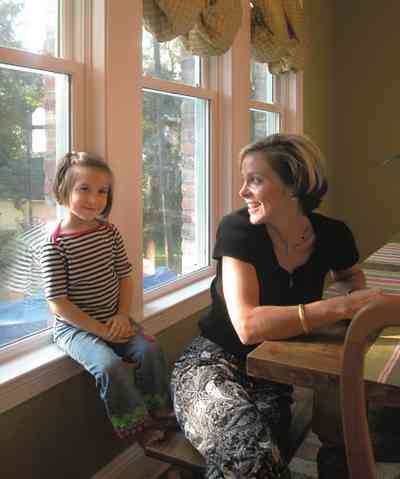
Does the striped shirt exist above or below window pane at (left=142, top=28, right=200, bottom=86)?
below

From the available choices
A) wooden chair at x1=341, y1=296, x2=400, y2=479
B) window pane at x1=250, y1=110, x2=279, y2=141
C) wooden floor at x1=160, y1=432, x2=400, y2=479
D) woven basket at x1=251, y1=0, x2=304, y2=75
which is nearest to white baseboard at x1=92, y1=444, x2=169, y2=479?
wooden floor at x1=160, y1=432, x2=400, y2=479

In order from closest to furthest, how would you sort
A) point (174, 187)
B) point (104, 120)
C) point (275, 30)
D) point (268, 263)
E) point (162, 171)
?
point (268, 263)
point (104, 120)
point (162, 171)
point (174, 187)
point (275, 30)

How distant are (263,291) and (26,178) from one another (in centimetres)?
76

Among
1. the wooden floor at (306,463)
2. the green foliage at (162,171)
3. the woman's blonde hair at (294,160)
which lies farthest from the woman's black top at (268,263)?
the wooden floor at (306,463)

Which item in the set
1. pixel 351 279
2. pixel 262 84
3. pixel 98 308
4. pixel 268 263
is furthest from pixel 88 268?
pixel 262 84

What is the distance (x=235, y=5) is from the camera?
7.07 feet

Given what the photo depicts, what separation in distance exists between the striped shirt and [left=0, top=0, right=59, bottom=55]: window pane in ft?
1.79

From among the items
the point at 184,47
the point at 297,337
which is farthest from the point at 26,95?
the point at 297,337

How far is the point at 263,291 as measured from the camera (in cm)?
135

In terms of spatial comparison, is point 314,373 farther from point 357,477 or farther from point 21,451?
point 21,451

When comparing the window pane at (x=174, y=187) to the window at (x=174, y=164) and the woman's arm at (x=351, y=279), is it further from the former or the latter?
the woman's arm at (x=351, y=279)

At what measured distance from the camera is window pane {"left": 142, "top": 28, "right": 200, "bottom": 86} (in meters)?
2.00

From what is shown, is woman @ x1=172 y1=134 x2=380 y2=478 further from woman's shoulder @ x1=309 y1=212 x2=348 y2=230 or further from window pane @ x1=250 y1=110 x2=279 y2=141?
window pane @ x1=250 y1=110 x2=279 y2=141

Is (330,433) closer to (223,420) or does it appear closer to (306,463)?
(223,420)
